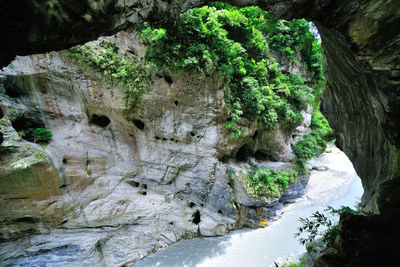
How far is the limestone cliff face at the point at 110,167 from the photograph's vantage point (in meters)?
5.70

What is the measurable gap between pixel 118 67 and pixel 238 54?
18.3 ft

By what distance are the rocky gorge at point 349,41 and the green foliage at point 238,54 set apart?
8.79ft

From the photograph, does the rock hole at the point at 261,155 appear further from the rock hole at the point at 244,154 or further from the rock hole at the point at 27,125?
the rock hole at the point at 27,125

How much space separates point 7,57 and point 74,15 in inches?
38.8

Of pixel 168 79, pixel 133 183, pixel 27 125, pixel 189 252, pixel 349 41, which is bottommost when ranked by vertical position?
pixel 189 252

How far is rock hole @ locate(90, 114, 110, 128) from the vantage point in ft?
24.3

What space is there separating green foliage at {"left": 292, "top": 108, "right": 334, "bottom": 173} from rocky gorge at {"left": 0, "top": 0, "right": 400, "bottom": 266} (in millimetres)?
7060

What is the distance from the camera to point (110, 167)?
24.5ft

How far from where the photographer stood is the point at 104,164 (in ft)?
24.1

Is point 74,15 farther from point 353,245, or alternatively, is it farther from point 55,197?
point 55,197

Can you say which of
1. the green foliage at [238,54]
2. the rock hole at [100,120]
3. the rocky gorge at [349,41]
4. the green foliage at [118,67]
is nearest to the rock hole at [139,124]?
the green foliage at [118,67]

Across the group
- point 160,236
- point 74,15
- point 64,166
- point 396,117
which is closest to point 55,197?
point 64,166

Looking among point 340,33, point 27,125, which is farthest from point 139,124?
point 340,33

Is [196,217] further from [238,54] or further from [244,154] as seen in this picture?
[238,54]
